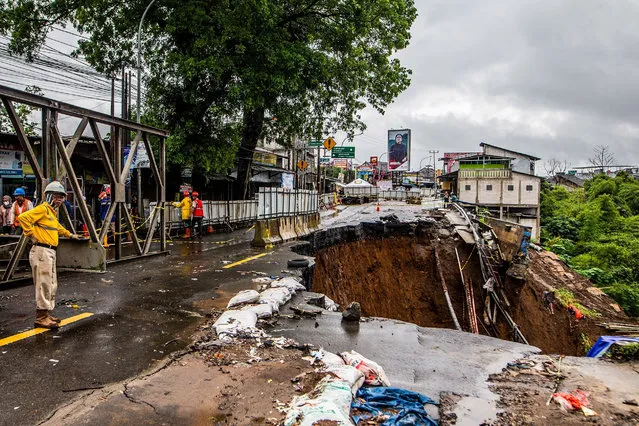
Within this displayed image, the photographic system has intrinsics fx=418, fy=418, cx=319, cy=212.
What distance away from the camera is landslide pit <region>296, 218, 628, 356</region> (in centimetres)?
1311

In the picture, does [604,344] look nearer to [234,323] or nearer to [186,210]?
[234,323]

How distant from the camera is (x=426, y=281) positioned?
18172mm

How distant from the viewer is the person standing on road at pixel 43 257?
5062mm

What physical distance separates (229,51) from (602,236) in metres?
24.1

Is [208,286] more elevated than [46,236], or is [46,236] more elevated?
[46,236]

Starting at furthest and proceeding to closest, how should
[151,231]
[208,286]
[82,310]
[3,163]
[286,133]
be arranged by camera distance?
[286,133]
[3,163]
[151,231]
[208,286]
[82,310]

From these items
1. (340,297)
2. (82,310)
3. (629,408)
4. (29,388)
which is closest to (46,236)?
(82,310)

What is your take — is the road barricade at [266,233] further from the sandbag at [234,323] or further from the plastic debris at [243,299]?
the sandbag at [234,323]

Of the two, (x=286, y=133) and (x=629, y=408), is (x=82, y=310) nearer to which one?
(x=629, y=408)

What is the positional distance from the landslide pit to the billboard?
27.7 m

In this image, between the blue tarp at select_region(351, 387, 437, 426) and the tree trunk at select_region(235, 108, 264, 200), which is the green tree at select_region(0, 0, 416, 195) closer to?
the tree trunk at select_region(235, 108, 264, 200)

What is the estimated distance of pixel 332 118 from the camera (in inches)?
834

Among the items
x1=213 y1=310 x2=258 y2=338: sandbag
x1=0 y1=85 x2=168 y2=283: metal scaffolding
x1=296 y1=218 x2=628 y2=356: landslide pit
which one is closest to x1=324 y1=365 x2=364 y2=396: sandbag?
x1=213 y1=310 x2=258 y2=338: sandbag

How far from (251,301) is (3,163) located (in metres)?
13.1
